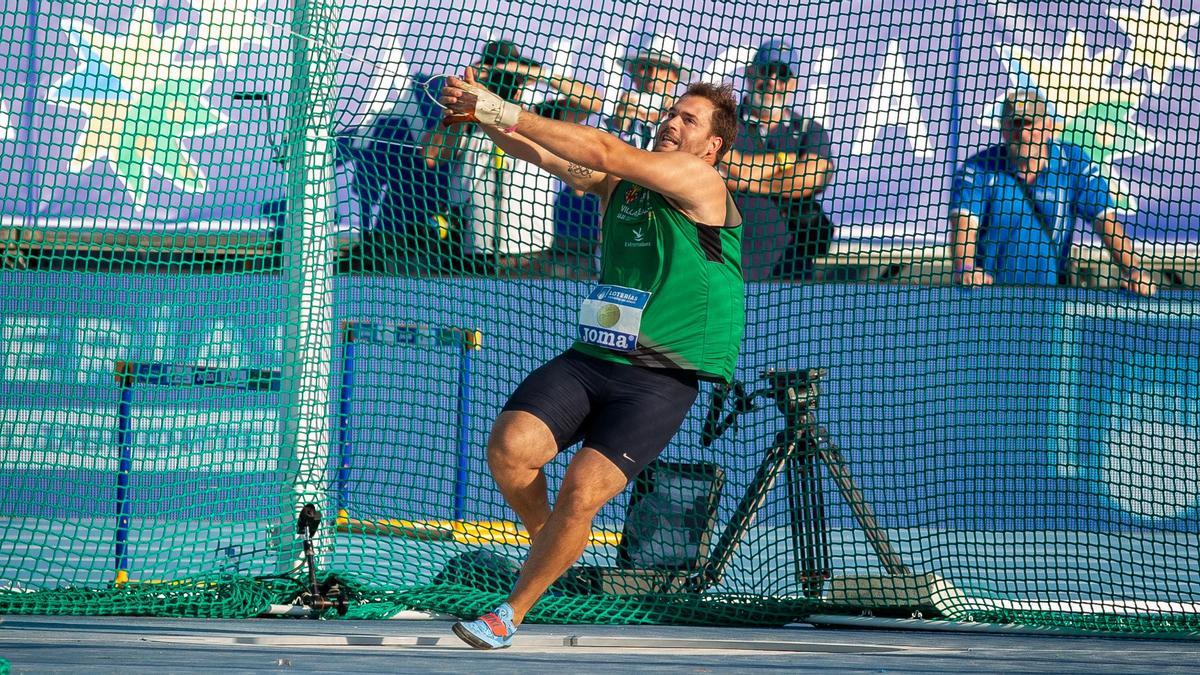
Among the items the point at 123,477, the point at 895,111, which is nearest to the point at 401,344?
the point at 123,477

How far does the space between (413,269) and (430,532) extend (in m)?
1.33

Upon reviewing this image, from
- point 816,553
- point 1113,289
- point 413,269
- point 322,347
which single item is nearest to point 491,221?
point 413,269

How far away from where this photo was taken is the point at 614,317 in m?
4.62

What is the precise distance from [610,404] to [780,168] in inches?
107

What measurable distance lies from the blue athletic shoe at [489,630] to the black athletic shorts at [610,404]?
23.6 inches

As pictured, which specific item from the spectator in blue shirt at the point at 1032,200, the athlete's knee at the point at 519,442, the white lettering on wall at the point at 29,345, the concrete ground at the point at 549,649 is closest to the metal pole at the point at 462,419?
the concrete ground at the point at 549,649

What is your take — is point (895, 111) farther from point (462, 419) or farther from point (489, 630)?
point (489, 630)

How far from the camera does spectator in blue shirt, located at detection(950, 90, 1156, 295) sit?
22.9 feet

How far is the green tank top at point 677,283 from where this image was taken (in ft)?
15.2

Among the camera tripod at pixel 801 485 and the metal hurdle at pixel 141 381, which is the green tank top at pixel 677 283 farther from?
the metal hurdle at pixel 141 381

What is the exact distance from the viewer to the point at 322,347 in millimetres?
6438

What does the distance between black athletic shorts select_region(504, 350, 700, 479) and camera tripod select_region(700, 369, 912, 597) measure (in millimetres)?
1724

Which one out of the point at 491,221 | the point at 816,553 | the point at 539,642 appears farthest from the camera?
the point at 491,221

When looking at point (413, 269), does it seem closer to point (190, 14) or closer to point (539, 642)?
point (190, 14)
